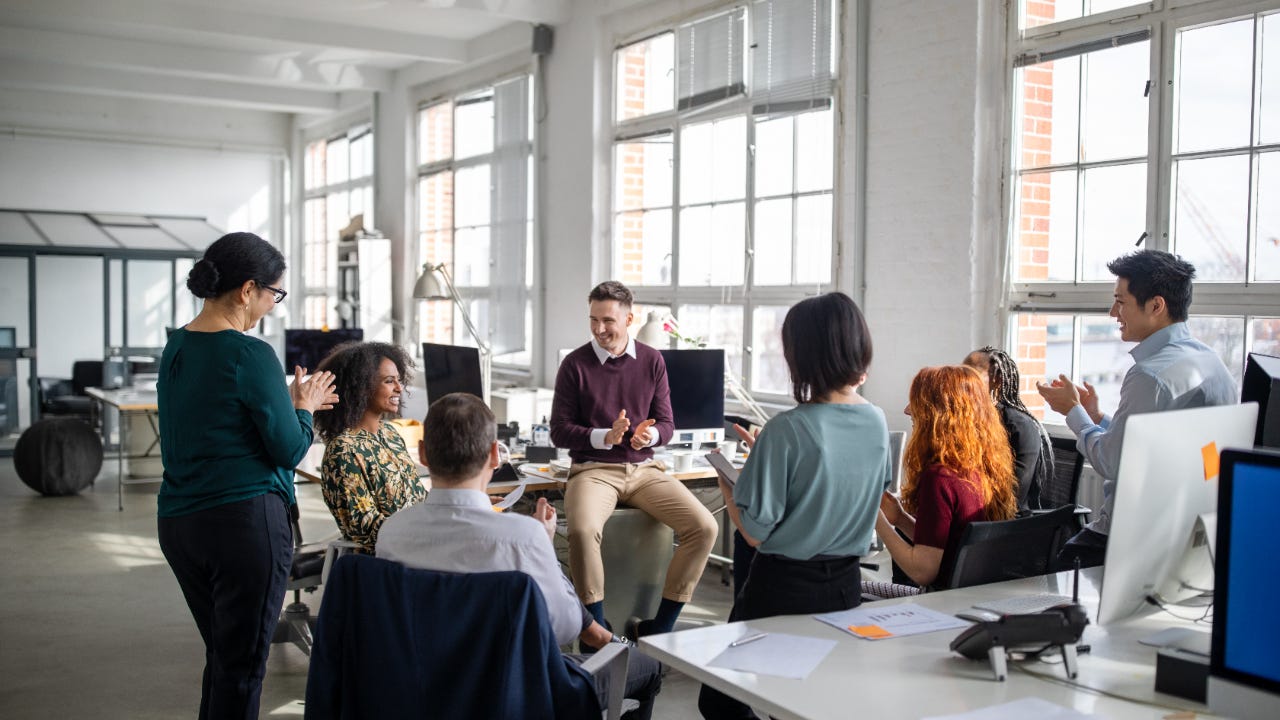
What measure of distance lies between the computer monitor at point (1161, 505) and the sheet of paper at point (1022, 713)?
24 centimetres

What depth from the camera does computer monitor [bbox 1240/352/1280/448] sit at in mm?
2457

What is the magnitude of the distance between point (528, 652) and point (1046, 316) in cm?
336

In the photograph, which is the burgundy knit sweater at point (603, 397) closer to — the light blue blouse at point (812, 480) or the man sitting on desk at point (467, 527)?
the light blue blouse at point (812, 480)

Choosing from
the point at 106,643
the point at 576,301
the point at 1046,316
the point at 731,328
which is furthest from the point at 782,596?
the point at 576,301

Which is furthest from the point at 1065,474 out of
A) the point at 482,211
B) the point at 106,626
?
the point at 482,211

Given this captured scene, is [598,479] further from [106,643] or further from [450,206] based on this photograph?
[450,206]

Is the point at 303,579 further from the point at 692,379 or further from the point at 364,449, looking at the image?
the point at 692,379

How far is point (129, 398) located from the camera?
774cm

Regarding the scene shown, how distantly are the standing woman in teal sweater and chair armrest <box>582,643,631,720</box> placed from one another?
947 mm

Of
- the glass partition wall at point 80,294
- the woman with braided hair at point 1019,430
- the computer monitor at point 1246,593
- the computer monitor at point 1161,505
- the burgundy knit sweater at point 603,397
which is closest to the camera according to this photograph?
the computer monitor at point 1246,593

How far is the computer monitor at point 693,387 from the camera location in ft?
15.2

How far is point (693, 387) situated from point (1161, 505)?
2.85m

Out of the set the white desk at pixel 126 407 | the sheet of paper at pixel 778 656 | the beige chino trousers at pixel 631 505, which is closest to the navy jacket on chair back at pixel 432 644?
the sheet of paper at pixel 778 656

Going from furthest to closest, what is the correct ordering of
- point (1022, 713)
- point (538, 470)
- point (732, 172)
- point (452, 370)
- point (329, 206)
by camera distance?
1. point (329, 206)
2. point (732, 172)
3. point (452, 370)
4. point (538, 470)
5. point (1022, 713)
